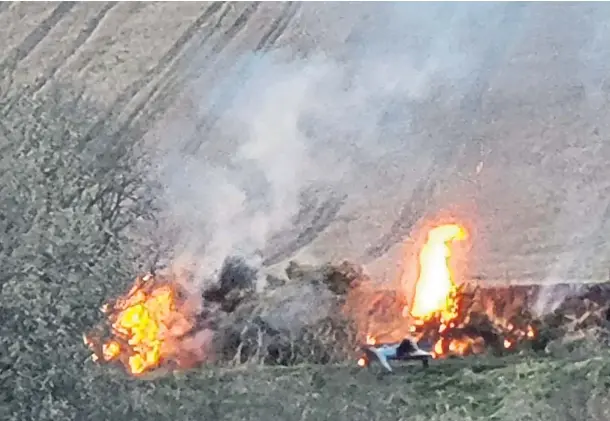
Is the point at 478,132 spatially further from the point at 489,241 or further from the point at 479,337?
the point at 479,337

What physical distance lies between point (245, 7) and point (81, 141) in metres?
0.31

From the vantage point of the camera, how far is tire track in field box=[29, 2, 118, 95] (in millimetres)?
1594

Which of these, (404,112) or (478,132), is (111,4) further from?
(478,132)

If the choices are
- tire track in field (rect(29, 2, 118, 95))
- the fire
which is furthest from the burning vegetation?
tire track in field (rect(29, 2, 118, 95))

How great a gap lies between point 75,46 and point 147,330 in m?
0.43

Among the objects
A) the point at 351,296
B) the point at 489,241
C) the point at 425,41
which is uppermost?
the point at 425,41

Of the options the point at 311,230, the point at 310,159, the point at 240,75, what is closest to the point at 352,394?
the point at 311,230

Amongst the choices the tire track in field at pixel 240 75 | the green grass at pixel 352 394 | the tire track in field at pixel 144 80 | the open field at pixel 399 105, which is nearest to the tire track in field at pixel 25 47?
the open field at pixel 399 105

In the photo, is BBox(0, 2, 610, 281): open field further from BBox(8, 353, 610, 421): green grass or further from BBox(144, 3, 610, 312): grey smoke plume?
BBox(8, 353, 610, 421): green grass

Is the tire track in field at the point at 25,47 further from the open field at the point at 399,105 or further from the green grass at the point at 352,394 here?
the green grass at the point at 352,394

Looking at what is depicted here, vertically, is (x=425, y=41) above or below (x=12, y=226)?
above

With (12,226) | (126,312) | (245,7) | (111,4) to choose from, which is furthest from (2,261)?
(245,7)

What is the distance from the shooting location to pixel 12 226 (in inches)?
60.7

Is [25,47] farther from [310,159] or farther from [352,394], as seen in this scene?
[352,394]
